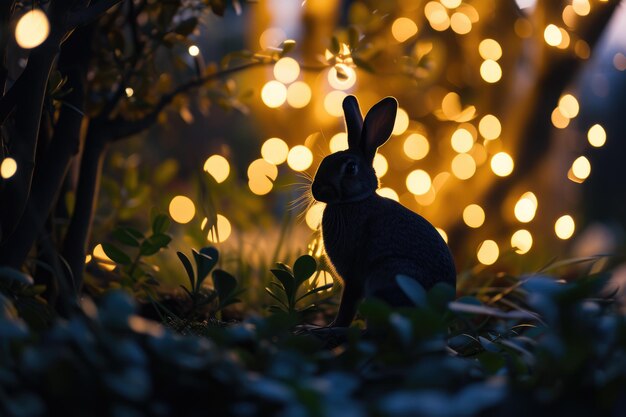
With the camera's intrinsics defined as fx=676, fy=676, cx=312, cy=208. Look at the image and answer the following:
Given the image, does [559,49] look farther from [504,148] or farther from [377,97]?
[377,97]

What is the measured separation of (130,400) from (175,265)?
7.03ft

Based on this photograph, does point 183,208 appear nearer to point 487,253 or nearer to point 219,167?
point 219,167

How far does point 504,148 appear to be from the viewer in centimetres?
267

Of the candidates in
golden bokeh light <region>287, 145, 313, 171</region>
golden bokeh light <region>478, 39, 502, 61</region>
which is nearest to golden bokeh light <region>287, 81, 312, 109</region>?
golden bokeh light <region>478, 39, 502, 61</region>

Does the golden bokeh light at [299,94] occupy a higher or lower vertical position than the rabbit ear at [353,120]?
higher

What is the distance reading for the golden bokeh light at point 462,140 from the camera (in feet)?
8.59

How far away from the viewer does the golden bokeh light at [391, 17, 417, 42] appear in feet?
9.23

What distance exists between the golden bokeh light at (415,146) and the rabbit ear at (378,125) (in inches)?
69.5

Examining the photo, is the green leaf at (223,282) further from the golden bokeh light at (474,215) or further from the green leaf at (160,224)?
the golden bokeh light at (474,215)

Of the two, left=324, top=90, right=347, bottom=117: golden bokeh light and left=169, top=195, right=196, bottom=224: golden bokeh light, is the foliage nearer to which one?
left=169, top=195, right=196, bottom=224: golden bokeh light

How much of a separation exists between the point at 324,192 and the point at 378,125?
176mm

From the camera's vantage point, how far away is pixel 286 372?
79 cm

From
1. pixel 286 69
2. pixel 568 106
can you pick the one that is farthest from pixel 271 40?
pixel 568 106

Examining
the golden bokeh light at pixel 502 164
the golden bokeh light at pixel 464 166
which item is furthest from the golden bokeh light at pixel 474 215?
the golden bokeh light at pixel 502 164
